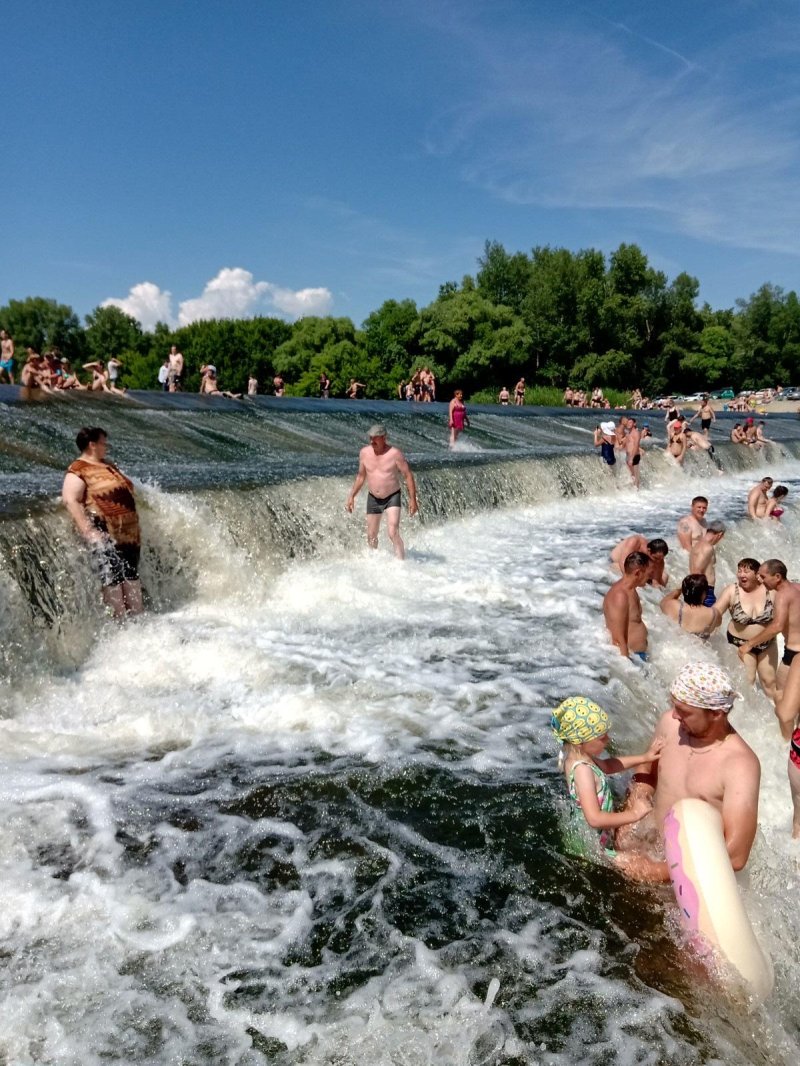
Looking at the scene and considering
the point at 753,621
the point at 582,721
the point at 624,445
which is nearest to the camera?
the point at 582,721

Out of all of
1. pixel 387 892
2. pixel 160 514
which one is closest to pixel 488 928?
pixel 387 892

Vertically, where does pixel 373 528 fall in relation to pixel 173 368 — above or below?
below

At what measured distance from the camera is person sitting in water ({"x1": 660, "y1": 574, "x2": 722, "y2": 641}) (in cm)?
616

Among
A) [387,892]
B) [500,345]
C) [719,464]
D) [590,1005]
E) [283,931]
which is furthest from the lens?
[500,345]

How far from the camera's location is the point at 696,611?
6.27m

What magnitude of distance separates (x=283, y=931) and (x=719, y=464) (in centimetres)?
1934

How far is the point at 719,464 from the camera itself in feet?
64.8

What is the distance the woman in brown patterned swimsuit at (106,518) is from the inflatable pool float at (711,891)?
15.9 ft

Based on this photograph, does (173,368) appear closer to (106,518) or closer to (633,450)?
(633,450)

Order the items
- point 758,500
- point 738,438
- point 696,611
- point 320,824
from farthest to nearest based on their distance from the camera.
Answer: point 738,438 → point 758,500 → point 696,611 → point 320,824

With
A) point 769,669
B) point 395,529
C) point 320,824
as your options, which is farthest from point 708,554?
point 320,824

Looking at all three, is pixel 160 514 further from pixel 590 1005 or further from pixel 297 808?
pixel 590 1005

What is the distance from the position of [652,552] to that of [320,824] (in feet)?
15.4

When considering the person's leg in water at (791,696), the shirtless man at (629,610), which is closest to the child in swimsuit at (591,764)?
the person's leg in water at (791,696)
